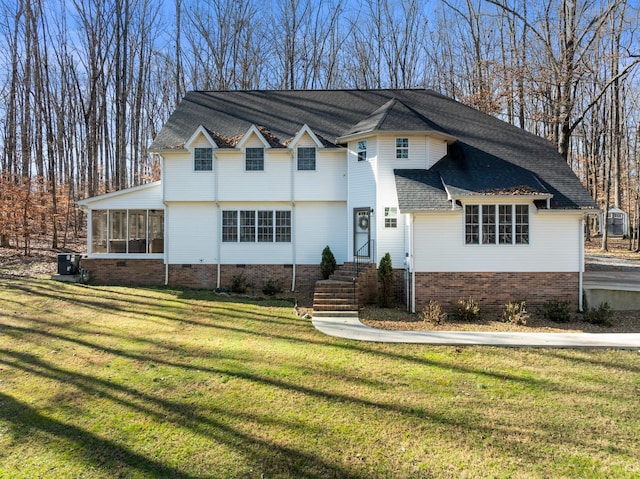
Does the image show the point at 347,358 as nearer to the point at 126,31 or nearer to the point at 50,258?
the point at 50,258

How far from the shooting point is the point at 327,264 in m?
15.5

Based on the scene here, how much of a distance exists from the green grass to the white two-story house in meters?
4.64

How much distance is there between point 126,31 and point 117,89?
4.48m

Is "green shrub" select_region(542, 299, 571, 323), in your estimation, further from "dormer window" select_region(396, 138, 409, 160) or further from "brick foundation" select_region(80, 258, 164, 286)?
"brick foundation" select_region(80, 258, 164, 286)

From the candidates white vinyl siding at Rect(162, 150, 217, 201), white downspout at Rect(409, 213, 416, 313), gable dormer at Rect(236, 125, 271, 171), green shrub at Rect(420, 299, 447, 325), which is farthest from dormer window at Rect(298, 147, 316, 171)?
green shrub at Rect(420, 299, 447, 325)

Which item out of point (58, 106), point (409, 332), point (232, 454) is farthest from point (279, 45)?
point (232, 454)

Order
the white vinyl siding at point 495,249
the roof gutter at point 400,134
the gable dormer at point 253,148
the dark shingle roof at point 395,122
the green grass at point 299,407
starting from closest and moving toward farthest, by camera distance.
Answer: the green grass at point 299,407, the white vinyl siding at point 495,249, the roof gutter at point 400,134, the dark shingle roof at point 395,122, the gable dormer at point 253,148

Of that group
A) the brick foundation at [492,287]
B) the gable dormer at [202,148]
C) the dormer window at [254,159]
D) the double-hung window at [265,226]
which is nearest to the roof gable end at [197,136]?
the gable dormer at [202,148]

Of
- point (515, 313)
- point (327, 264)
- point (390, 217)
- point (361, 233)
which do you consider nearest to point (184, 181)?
point (327, 264)

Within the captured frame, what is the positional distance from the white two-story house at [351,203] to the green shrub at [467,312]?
2.03 ft

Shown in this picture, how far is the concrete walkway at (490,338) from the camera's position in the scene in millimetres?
9102

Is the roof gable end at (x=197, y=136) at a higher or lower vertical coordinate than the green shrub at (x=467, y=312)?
higher

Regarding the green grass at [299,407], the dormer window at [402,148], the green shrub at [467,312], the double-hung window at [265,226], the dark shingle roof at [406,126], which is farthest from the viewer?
the double-hung window at [265,226]

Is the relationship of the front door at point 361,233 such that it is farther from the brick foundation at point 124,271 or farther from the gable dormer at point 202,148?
the brick foundation at point 124,271
